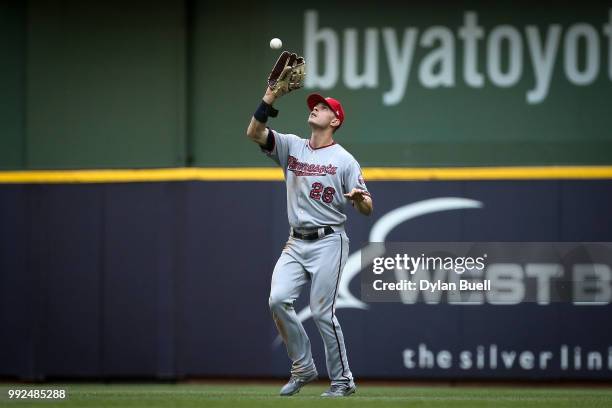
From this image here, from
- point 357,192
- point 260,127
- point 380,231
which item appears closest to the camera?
point 357,192

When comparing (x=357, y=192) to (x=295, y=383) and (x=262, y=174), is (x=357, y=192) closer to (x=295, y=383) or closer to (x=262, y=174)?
(x=295, y=383)

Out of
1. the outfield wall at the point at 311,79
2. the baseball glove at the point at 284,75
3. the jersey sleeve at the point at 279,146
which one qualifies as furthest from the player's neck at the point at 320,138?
the outfield wall at the point at 311,79

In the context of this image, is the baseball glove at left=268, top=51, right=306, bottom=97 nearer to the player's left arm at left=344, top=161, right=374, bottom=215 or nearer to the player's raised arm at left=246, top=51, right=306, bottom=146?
the player's raised arm at left=246, top=51, right=306, bottom=146

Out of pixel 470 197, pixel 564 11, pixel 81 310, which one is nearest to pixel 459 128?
pixel 470 197

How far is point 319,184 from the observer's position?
7.61 meters

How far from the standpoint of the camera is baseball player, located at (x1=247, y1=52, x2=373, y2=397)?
297 inches

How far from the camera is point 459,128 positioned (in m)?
10.6

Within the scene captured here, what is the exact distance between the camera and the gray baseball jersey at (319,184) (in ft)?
25.0

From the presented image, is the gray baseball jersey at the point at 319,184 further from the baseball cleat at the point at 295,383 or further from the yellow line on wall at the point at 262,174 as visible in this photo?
the yellow line on wall at the point at 262,174

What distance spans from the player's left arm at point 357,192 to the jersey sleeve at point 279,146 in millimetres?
431

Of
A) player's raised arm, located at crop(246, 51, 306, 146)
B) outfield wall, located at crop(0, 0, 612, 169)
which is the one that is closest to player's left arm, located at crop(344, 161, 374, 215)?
player's raised arm, located at crop(246, 51, 306, 146)

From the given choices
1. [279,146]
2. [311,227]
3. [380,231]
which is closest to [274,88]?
[279,146]

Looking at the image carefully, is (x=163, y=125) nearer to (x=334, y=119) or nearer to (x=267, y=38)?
(x=267, y=38)

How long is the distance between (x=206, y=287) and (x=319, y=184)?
3229 mm
